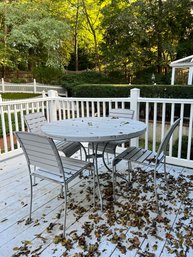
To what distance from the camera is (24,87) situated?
14172 mm

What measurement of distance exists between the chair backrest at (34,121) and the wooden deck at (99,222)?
706mm

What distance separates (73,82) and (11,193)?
448 inches

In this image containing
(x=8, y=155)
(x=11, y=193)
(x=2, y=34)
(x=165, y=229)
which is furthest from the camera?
(x=2, y=34)

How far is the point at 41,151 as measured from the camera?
194 centimetres

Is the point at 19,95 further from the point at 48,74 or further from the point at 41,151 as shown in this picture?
the point at 41,151

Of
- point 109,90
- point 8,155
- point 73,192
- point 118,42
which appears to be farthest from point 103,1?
point 73,192

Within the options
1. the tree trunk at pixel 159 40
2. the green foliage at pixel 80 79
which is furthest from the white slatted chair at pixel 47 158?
the tree trunk at pixel 159 40

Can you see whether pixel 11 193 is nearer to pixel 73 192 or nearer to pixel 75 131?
pixel 73 192

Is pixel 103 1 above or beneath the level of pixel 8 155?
above

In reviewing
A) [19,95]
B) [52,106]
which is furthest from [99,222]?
[19,95]

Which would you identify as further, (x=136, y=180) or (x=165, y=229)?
(x=136, y=180)

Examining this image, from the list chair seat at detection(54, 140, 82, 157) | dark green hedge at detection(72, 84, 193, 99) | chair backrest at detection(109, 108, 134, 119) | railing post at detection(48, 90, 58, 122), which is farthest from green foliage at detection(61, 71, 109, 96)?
chair seat at detection(54, 140, 82, 157)

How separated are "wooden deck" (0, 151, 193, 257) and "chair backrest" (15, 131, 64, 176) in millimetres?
538

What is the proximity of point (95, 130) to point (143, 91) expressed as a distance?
21.6 feet
